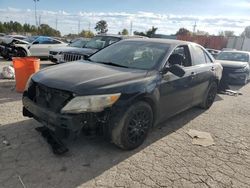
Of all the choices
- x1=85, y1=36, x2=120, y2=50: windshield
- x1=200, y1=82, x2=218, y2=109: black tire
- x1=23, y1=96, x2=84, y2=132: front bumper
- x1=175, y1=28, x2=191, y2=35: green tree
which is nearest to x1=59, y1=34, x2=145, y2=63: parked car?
x1=85, y1=36, x2=120, y2=50: windshield

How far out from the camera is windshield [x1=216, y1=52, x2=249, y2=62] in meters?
11.8

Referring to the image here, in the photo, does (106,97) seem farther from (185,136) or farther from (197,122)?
(197,122)

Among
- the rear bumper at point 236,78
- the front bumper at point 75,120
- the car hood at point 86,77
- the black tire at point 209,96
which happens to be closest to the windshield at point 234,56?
the rear bumper at point 236,78

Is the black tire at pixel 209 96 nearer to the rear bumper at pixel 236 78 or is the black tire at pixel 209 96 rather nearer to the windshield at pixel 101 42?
the windshield at pixel 101 42

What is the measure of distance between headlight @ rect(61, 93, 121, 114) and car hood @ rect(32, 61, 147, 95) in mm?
72

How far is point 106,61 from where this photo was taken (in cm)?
456

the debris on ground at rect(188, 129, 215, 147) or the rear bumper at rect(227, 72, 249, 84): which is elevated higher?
the rear bumper at rect(227, 72, 249, 84)

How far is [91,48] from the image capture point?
362 inches

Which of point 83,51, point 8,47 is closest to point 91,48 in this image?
point 83,51

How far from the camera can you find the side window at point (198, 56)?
5.35 m

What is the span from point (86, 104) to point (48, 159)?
0.97 m

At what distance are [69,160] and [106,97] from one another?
3.37 feet

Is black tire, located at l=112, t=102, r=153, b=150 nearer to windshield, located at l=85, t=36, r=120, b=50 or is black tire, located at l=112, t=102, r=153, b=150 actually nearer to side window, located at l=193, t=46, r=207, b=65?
side window, located at l=193, t=46, r=207, b=65

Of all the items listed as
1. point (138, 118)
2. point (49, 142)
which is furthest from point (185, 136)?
point (49, 142)
